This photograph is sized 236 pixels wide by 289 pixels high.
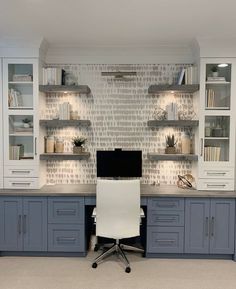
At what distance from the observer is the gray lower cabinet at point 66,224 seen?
11.5 feet

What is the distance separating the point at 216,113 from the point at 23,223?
2.70m

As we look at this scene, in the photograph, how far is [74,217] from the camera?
3.53 metres

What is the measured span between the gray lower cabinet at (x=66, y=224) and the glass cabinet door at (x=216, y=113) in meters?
1.68

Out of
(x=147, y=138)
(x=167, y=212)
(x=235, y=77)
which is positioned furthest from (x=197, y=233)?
(x=235, y=77)

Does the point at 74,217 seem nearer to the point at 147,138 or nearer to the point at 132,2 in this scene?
the point at 147,138

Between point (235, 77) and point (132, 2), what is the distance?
172 cm

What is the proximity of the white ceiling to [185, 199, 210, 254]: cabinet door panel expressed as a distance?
6.47 feet

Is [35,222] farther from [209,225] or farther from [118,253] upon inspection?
[209,225]

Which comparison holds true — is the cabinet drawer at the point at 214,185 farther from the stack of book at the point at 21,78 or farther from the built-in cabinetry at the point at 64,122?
the stack of book at the point at 21,78

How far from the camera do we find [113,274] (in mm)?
3129

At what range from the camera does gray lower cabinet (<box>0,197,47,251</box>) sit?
3.52 metres

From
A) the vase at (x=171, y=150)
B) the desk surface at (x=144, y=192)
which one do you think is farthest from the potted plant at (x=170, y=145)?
the desk surface at (x=144, y=192)

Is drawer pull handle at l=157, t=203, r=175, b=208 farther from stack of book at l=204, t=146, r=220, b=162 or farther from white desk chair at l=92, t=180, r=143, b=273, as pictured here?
stack of book at l=204, t=146, r=220, b=162

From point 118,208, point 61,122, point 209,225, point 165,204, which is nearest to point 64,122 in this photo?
point 61,122
